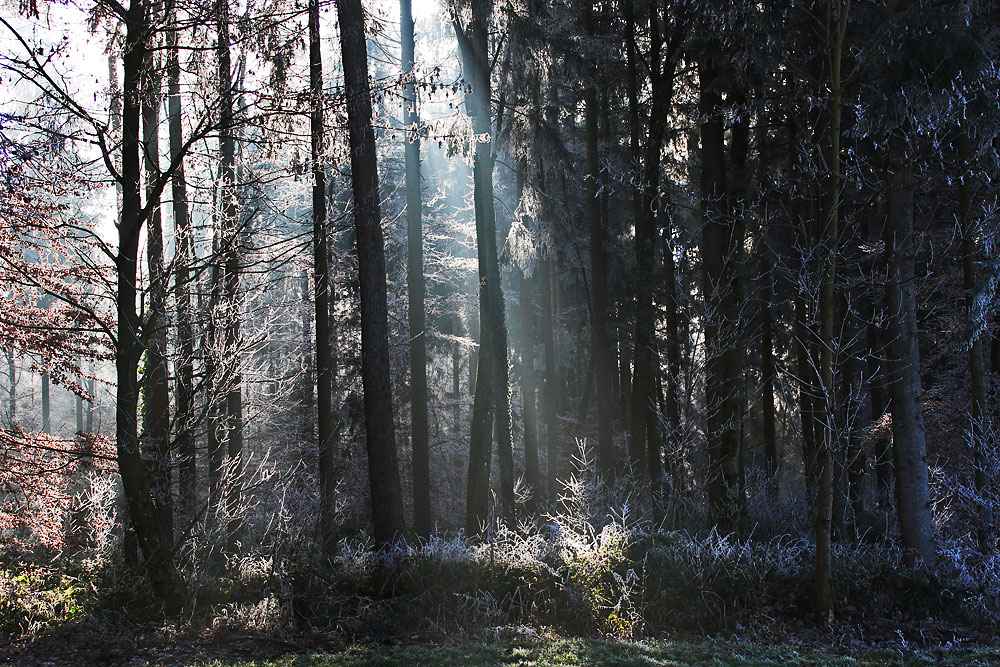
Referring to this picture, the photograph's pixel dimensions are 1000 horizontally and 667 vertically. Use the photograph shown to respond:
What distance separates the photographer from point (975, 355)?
1056 centimetres

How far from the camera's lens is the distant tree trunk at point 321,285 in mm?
10438

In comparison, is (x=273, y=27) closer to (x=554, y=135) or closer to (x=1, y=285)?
(x=1, y=285)

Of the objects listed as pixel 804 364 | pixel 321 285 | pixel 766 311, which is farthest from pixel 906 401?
pixel 321 285

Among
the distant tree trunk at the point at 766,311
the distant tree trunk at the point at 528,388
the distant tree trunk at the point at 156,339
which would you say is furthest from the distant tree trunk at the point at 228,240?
the distant tree trunk at the point at 766,311

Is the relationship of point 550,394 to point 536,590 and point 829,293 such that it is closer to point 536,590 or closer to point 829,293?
point 536,590

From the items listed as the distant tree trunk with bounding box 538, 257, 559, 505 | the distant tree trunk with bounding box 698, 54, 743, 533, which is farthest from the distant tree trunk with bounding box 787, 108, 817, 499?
the distant tree trunk with bounding box 538, 257, 559, 505

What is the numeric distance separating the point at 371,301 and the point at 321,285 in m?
1.82

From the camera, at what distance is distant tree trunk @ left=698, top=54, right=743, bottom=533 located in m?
9.93

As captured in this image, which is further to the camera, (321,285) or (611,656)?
(321,285)

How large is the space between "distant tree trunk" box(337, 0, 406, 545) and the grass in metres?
3.64

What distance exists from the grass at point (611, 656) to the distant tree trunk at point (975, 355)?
4.23m

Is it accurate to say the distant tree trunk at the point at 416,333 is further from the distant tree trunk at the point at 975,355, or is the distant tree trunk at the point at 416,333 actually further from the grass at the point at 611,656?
the distant tree trunk at the point at 975,355

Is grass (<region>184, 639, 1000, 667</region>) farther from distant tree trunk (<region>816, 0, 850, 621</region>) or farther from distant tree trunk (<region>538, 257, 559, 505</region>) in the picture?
distant tree trunk (<region>538, 257, 559, 505</region>)

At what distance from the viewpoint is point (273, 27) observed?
362 inches
